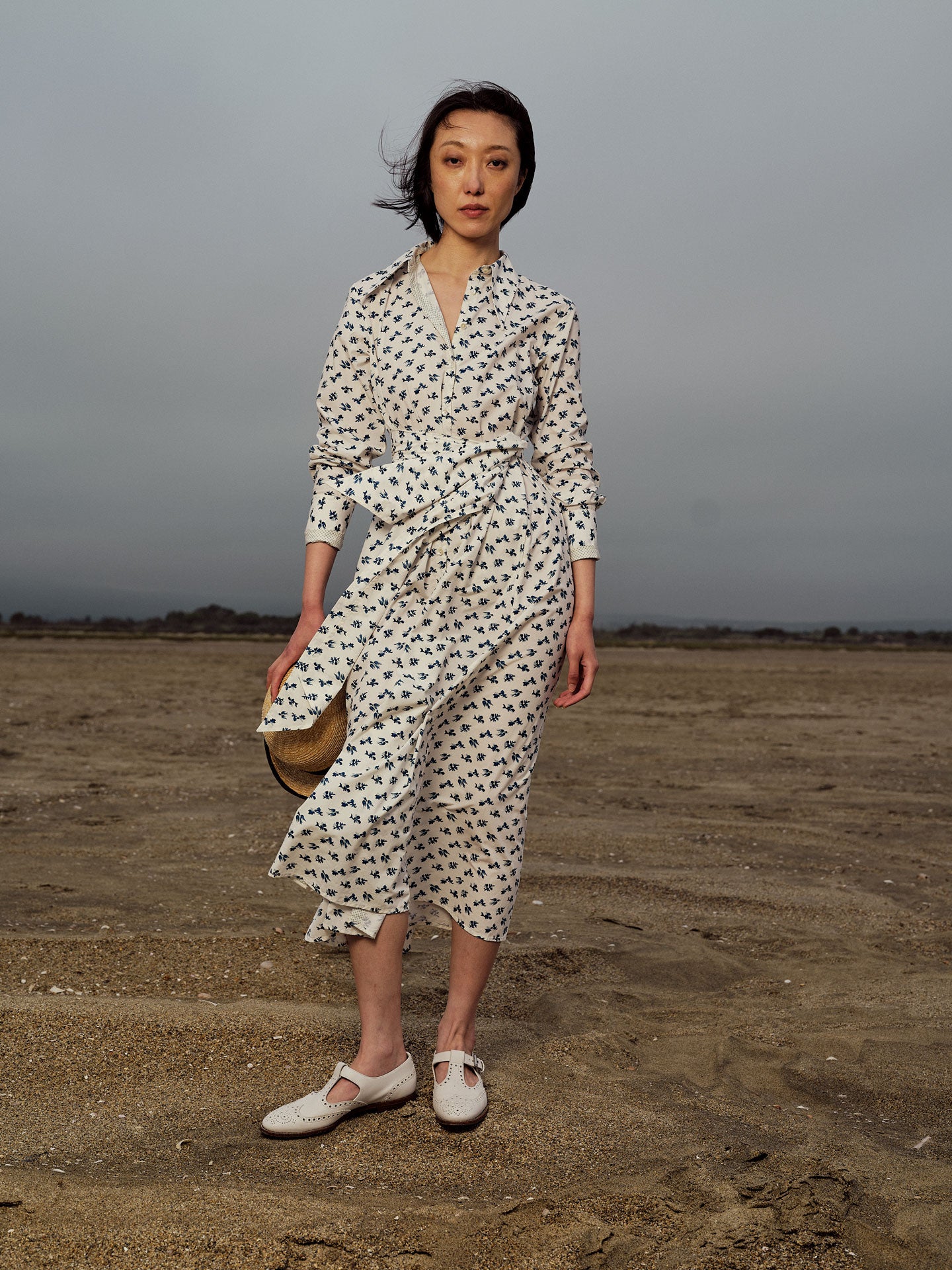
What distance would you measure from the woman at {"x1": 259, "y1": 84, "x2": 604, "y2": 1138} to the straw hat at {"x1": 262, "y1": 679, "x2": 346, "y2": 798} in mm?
40

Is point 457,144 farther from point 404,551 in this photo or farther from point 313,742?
point 313,742

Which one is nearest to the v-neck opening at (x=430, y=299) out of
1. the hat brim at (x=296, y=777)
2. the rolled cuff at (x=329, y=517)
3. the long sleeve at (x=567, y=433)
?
the long sleeve at (x=567, y=433)

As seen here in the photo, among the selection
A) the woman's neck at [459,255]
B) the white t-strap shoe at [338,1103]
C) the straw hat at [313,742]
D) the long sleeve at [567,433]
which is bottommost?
the white t-strap shoe at [338,1103]

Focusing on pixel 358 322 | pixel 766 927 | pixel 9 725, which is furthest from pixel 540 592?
pixel 9 725

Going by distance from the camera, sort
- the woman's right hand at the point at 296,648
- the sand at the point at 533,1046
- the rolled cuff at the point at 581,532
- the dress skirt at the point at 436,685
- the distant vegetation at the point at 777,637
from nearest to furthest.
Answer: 1. the sand at the point at 533,1046
2. the dress skirt at the point at 436,685
3. the woman's right hand at the point at 296,648
4. the rolled cuff at the point at 581,532
5. the distant vegetation at the point at 777,637

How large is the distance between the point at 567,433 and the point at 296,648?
809mm

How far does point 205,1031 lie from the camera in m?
2.62

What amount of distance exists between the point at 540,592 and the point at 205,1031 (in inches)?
56.5

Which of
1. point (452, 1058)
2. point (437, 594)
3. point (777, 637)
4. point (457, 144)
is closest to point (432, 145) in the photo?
point (457, 144)

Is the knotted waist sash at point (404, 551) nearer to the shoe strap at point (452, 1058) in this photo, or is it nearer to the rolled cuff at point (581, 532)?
the rolled cuff at point (581, 532)

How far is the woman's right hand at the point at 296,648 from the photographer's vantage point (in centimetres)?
226

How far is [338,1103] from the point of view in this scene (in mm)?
2170

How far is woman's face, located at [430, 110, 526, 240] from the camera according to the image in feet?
7.42

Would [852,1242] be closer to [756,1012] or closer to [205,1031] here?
[756,1012]
